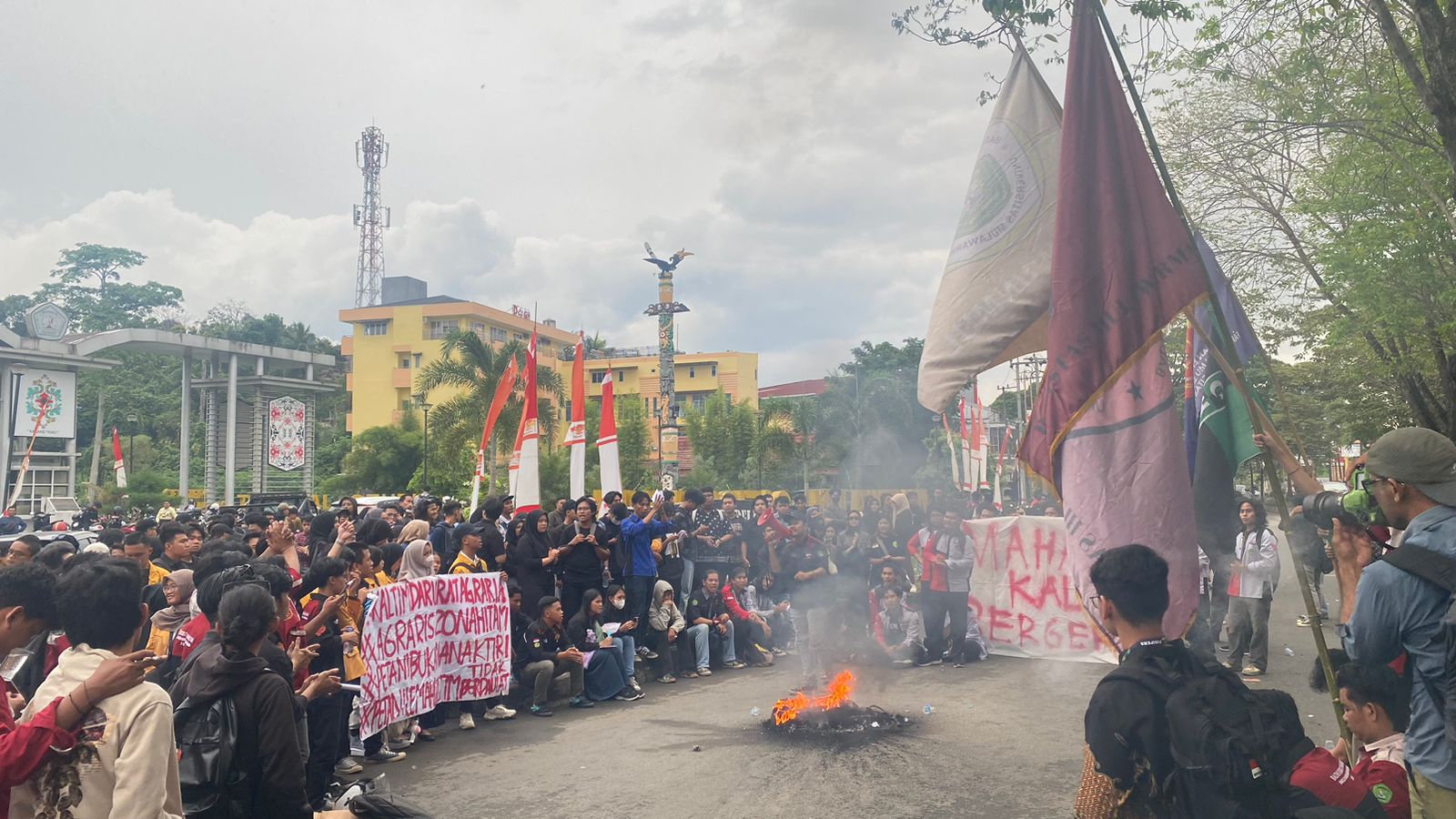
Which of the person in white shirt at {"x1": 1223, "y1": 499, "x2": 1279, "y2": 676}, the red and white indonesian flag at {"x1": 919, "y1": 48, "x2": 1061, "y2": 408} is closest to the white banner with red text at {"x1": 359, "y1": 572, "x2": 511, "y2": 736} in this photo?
the red and white indonesian flag at {"x1": 919, "y1": 48, "x2": 1061, "y2": 408}

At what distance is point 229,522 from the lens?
12961 millimetres

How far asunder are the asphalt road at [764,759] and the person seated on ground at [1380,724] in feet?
10.2

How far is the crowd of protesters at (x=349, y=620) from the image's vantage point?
9.45ft

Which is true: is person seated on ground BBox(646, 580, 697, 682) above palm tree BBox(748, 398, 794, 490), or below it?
below

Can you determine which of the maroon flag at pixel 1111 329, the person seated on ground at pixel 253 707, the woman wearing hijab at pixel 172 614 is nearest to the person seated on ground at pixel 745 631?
the woman wearing hijab at pixel 172 614

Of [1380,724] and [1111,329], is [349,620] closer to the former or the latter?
[1111,329]

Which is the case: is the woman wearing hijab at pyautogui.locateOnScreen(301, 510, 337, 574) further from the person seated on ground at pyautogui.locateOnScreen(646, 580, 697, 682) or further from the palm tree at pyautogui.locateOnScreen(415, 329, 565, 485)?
the palm tree at pyautogui.locateOnScreen(415, 329, 565, 485)

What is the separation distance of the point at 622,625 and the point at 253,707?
314 inches

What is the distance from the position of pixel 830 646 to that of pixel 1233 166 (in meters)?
12.9

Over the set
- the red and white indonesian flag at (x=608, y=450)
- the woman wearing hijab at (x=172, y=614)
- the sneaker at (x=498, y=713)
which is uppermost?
the red and white indonesian flag at (x=608, y=450)

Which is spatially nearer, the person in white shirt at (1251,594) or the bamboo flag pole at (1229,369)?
the bamboo flag pole at (1229,369)

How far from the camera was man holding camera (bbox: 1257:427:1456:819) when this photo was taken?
3162mm

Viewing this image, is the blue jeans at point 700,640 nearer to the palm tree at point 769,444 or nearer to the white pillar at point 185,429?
the white pillar at point 185,429

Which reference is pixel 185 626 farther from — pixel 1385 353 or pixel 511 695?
pixel 1385 353
